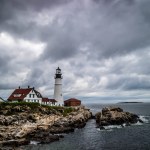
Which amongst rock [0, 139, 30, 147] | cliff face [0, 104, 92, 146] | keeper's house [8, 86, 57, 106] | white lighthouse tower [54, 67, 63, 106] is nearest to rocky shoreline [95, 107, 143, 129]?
cliff face [0, 104, 92, 146]

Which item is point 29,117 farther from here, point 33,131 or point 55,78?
point 55,78

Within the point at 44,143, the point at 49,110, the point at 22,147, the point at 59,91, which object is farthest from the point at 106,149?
the point at 59,91

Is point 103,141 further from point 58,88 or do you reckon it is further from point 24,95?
point 58,88

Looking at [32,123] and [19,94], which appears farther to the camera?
[19,94]

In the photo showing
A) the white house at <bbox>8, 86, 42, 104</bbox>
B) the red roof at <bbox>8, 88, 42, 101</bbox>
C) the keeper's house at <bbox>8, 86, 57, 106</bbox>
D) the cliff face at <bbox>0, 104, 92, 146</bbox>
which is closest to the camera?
the cliff face at <bbox>0, 104, 92, 146</bbox>

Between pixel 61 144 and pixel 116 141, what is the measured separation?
41.0 feet

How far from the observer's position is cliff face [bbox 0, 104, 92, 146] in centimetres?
5906

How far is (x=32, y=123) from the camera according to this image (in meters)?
66.5

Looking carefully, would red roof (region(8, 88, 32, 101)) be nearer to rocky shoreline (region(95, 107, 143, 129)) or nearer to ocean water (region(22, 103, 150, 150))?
rocky shoreline (region(95, 107, 143, 129))

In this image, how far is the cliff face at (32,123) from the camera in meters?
59.1

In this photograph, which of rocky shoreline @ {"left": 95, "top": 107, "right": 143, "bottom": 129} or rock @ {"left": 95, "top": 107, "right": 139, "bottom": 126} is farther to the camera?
rock @ {"left": 95, "top": 107, "right": 139, "bottom": 126}

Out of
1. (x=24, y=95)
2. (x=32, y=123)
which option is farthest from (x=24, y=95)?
(x=32, y=123)

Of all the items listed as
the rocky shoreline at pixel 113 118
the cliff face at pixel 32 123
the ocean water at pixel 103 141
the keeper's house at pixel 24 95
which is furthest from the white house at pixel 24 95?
the ocean water at pixel 103 141

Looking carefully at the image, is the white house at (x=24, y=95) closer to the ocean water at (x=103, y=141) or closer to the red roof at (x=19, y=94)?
the red roof at (x=19, y=94)
